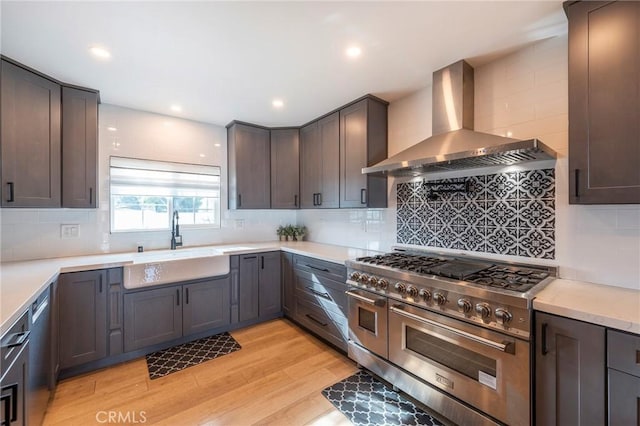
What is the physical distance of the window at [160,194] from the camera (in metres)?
2.92

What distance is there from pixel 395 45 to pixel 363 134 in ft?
3.11

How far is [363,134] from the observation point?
2740 millimetres

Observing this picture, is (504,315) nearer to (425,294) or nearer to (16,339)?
(425,294)

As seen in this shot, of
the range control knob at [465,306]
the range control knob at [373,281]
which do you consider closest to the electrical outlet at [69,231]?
the range control knob at [373,281]

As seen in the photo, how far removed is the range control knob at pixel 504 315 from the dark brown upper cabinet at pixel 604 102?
→ 2.48 ft

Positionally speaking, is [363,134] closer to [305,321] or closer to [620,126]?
[620,126]

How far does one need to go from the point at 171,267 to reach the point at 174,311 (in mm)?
440

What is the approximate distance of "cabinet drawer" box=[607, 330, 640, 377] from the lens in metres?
1.11

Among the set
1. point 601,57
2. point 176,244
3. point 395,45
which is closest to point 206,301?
point 176,244

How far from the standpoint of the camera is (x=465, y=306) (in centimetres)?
157

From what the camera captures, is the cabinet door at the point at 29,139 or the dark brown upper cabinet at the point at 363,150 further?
the dark brown upper cabinet at the point at 363,150

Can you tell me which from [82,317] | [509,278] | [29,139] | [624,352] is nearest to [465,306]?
[509,278]

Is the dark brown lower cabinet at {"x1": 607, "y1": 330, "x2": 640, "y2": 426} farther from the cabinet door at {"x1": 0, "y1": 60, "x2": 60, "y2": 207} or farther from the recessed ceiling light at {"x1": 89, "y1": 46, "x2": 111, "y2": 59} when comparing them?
the cabinet door at {"x1": 0, "y1": 60, "x2": 60, "y2": 207}

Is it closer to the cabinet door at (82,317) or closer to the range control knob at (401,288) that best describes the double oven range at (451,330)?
the range control knob at (401,288)
